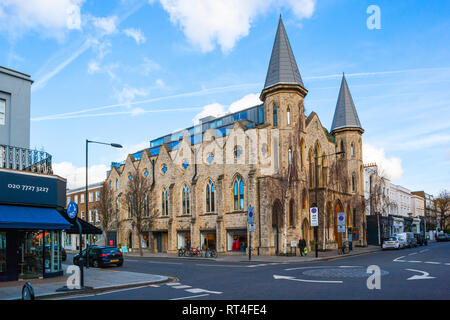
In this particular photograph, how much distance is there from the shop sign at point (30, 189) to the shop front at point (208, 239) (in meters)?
22.2

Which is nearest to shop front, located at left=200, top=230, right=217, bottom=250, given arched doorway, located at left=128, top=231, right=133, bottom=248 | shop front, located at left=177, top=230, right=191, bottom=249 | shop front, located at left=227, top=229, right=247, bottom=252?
shop front, located at left=227, top=229, right=247, bottom=252

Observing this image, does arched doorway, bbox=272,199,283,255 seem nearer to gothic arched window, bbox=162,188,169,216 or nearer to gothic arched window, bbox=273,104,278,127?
gothic arched window, bbox=273,104,278,127

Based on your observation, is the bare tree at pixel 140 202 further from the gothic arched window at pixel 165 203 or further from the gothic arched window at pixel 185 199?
the gothic arched window at pixel 185 199

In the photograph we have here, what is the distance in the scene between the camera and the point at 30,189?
57.1ft

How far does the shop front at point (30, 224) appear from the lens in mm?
16297

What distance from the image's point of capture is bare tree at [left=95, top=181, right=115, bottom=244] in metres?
51.0

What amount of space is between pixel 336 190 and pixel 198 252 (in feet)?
57.3

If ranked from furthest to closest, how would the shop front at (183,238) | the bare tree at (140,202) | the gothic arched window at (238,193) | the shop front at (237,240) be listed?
the bare tree at (140,202), the shop front at (183,238), the gothic arched window at (238,193), the shop front at (237,240)

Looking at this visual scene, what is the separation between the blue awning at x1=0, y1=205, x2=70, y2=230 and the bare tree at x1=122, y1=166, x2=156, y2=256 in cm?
2404

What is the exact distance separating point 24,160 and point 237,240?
75.0 ft

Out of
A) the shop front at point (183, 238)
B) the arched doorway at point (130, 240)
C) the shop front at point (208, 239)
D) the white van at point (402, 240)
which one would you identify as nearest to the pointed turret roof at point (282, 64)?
the shop front at point (208, 239)
